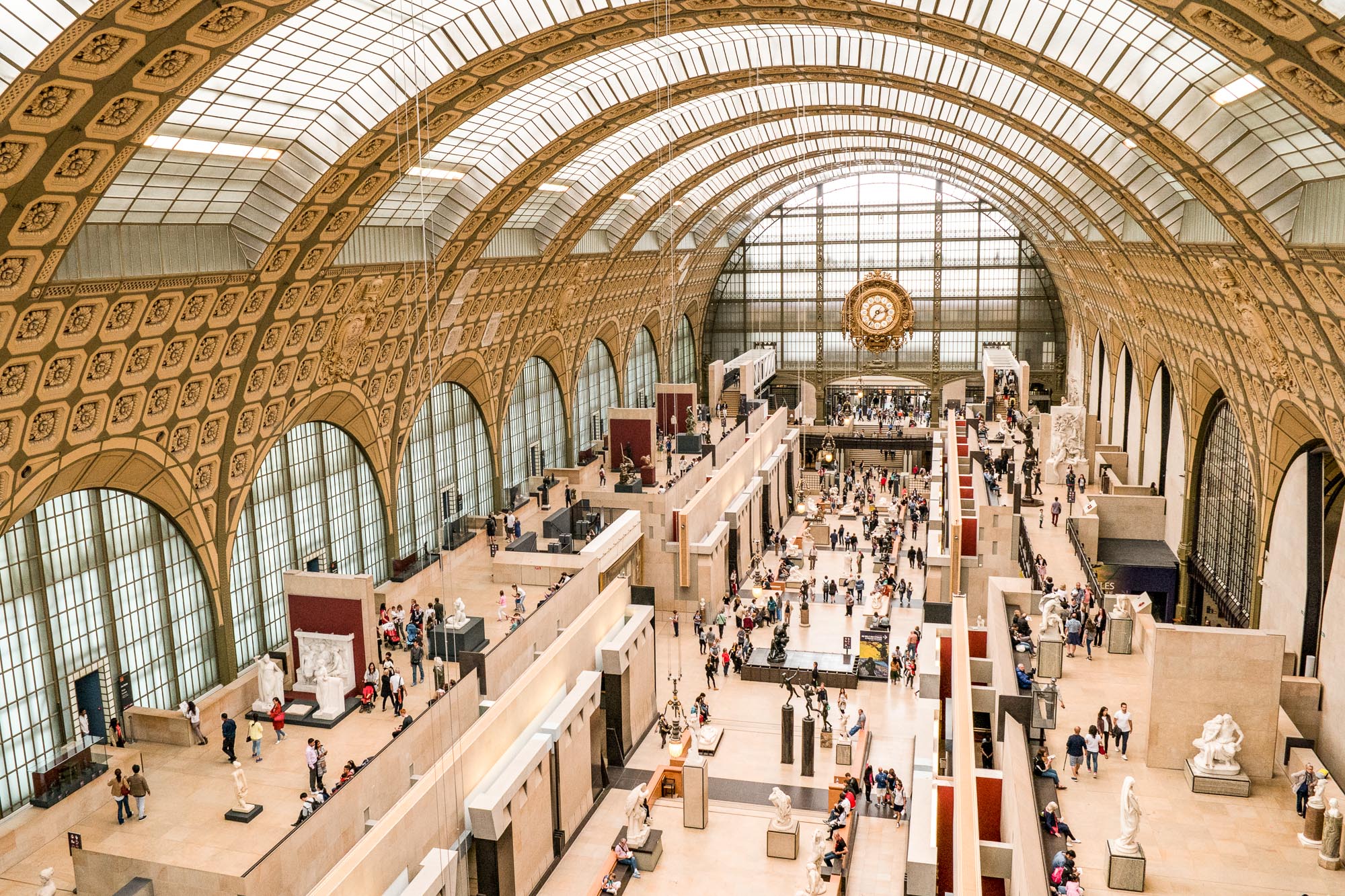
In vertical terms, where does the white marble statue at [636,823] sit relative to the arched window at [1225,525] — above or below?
below

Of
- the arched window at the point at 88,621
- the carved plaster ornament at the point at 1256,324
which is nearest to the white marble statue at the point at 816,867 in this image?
the carved plaster ornament at the point at 1256,324

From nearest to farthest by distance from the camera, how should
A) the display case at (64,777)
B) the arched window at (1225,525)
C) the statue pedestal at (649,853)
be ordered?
the display case at (64,777) → the statue pedestal at (649,853) → the arched window at (1225,525)

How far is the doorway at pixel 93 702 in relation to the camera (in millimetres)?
21938

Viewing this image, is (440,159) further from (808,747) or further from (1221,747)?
(1221,747)

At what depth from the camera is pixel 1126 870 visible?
14.1 meters

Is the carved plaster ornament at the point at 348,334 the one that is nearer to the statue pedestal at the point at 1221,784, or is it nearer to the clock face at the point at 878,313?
the clock face at the point at 878,313

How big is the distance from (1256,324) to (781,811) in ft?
46.1

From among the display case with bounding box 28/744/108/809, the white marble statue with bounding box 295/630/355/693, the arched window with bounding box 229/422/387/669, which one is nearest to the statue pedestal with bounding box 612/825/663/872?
the white marble statue with bounding box 295/630/355/693

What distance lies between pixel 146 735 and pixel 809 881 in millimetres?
13612

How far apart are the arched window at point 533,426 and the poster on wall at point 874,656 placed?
1697 centimetres

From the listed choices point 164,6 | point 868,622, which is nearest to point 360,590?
point 164,6

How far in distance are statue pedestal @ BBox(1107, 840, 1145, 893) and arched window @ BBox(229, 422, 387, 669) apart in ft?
61.8

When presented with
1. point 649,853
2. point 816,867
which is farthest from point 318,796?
point 816,867

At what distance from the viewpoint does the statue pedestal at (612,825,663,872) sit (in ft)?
68.2
